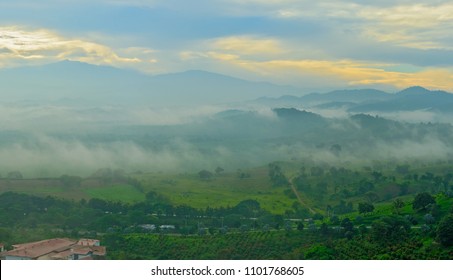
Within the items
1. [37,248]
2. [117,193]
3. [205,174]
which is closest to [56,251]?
[37,248]

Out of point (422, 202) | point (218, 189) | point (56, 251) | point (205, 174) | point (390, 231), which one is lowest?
point (218, 189)

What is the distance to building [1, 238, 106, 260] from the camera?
9.84 metres

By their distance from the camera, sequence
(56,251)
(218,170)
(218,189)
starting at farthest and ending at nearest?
1. (218,170)
2. (218,189)
3. (56,251)

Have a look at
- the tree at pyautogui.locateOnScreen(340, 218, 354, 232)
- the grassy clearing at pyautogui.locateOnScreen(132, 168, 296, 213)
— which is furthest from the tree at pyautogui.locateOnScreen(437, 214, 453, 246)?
the grassy clearing at pyautogui.locateOnScreen(132, 168, 296, 213)

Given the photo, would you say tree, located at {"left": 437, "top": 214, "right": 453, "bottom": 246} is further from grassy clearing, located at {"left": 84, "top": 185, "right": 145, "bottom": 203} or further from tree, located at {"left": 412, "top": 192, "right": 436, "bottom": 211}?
grassy clearing, located at {"left": 84, "top": 185, "right": 145, "bottom": 203}

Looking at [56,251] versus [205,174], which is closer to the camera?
[56,251]

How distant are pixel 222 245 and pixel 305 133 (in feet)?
65.5

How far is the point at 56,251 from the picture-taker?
10.2 meters

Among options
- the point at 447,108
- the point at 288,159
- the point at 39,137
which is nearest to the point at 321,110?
the point at 288,159

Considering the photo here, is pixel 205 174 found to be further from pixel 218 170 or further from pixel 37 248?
pixel 37 248

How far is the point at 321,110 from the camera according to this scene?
110 ft

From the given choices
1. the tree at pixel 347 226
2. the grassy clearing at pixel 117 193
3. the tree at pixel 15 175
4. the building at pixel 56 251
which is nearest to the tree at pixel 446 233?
the tree at pixel 347 226

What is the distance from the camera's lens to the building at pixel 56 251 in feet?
32.3

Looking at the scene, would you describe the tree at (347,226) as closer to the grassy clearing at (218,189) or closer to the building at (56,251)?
the grassy clearing at (218,189)
